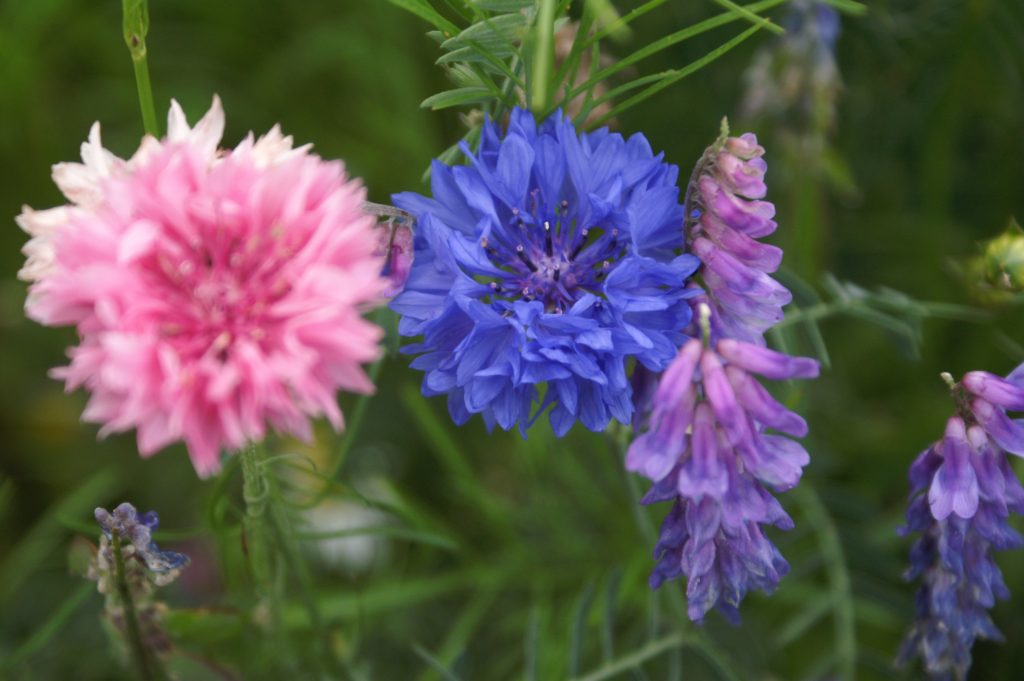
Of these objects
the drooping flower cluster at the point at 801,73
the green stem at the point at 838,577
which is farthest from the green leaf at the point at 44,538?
the drooping flower cluster at the point at 801,73

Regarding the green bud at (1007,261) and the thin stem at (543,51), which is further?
the green bud at (1007,261)

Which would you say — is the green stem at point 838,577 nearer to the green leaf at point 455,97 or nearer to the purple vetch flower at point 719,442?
the purple vetch flower at point 719,442

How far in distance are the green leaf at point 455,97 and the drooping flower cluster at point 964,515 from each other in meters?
0.34

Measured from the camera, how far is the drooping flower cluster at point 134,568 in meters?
0.65

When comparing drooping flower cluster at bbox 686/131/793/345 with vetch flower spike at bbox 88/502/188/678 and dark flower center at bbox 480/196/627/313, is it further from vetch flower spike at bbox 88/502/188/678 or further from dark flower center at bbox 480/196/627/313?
vetch flower spike at bbox 88/502/188/678

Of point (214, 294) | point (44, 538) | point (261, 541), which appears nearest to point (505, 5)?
point (214, 294)

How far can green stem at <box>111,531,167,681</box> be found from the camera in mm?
661

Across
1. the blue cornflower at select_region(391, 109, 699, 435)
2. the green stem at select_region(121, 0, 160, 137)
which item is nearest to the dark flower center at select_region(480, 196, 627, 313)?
the blue cornflower at select_region(391, 109, 699, 435)

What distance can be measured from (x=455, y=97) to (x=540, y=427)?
548 mm

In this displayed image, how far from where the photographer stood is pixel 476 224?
657 millimetres

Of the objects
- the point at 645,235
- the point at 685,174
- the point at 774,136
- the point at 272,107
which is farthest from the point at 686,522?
the point at 272,107

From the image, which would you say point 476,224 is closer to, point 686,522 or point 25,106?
point 686,522

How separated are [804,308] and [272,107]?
89 centimetres

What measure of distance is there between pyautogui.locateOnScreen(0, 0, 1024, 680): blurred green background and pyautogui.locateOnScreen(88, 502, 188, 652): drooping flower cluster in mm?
177
